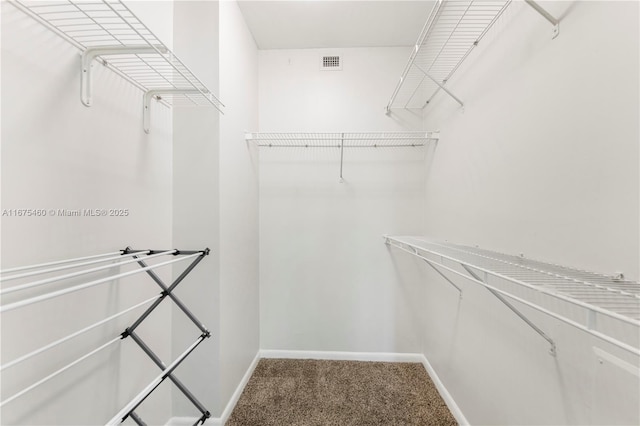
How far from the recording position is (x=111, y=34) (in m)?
0.70

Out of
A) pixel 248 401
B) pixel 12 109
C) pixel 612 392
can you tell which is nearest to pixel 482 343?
pixel 612 392

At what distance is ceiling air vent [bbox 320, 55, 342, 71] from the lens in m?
2.27

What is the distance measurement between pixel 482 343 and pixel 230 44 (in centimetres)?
236

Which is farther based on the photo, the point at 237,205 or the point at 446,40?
the point at 237,205

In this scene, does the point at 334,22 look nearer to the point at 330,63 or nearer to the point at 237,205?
the point at 330,63

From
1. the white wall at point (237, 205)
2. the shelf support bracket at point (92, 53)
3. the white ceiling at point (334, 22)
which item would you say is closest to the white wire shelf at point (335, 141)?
the white wall at point (237, 205)

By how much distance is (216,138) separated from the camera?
4.96ft

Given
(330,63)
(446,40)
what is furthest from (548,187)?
(330,63)

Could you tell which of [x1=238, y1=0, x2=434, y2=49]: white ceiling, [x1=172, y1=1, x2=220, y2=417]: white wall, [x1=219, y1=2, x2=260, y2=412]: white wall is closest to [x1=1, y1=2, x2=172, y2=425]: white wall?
[x1=172, y1=1, x2=220, y2=417]: white wall

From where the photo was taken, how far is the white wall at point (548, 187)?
69 cm

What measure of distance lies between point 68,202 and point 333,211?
1708 mm

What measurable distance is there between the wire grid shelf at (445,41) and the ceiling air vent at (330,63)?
0.61 meters

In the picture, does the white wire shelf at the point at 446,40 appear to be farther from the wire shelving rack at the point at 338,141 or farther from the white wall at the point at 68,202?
the white wall at the point at 68,202

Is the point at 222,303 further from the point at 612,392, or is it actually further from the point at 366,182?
the point at 612,392
